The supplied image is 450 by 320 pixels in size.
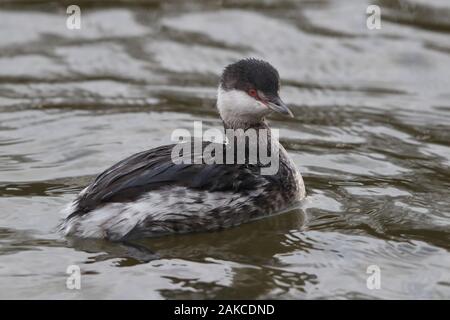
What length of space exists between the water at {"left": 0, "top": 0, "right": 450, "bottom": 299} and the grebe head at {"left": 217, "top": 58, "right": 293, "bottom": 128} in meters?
0.79

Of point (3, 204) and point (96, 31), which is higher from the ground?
point (96, 31)

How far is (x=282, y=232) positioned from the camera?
7.23 metres

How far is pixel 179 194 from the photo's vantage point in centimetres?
693

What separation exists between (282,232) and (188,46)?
5.06 metres

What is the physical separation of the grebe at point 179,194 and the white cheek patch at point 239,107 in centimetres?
6

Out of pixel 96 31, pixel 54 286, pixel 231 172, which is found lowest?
pixel 54 286

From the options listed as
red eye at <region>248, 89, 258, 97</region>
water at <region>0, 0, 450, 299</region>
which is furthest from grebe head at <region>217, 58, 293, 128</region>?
water at <region>0, 0, 450, 299</region>

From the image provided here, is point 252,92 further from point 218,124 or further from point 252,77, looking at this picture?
point 218,124

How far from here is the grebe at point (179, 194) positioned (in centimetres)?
686

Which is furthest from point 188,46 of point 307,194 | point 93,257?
point 93,257

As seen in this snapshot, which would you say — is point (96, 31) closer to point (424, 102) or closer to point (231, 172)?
point (424, 102)

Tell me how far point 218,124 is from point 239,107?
1946 mm

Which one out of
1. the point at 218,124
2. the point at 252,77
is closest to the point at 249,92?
the point at 252,77

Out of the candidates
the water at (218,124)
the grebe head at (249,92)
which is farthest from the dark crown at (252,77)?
the water at (218,124)
